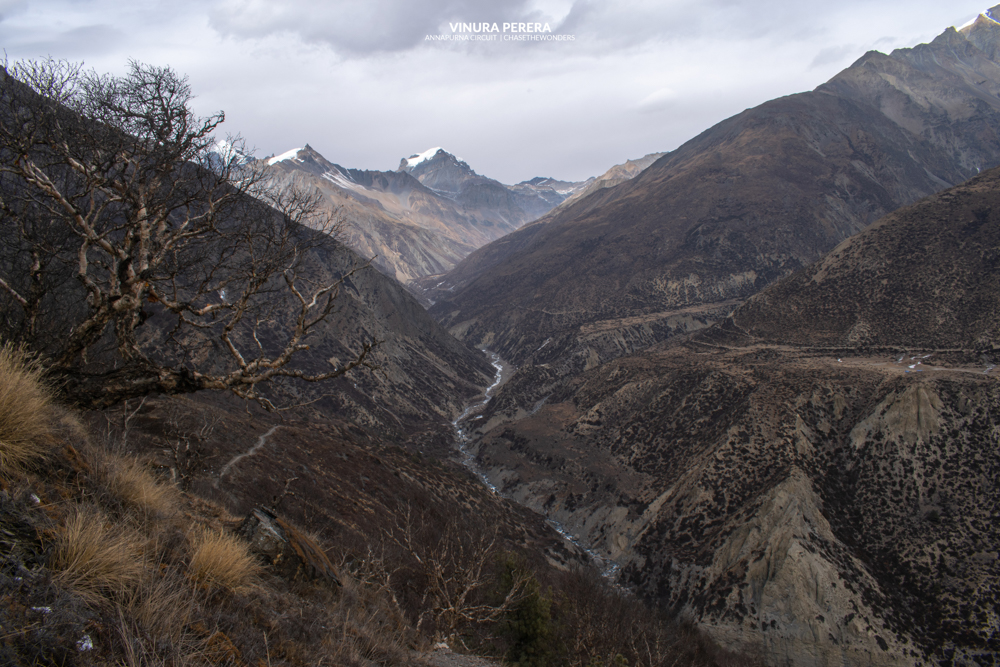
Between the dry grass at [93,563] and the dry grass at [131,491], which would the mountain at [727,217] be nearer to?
the dry grass at [131,491]

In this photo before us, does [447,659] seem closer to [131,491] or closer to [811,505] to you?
[131,491]

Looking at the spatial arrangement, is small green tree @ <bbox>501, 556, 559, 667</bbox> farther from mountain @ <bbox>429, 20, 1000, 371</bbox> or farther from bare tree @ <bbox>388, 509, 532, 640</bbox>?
mountain @ <bbox>429, 20, 1000, 371</bbox>

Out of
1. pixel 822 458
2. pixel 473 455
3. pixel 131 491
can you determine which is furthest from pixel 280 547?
pixel 473 455

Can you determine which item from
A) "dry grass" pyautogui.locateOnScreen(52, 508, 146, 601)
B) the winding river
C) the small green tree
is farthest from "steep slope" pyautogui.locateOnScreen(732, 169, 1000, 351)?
"dry grass" pyautogui.locateOnScreen(52, 508, 146, 601)

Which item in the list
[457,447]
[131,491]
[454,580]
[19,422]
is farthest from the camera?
[457,447]

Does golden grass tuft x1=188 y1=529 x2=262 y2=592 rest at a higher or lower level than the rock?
higher

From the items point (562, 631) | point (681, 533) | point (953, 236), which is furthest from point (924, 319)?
point (562, 631)

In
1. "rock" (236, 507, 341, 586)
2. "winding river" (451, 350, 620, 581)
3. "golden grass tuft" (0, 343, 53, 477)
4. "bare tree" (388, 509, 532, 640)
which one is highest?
"golden grass tuft" (0, 343, 53, 477)

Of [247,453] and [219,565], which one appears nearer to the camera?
[219,565]
